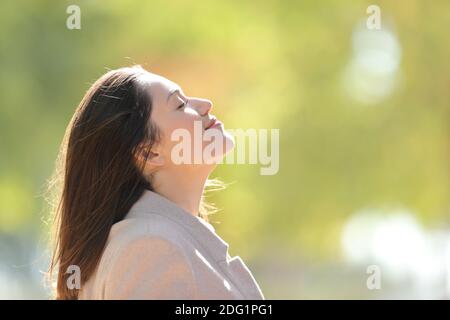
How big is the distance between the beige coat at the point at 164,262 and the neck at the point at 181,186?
4 centimetres

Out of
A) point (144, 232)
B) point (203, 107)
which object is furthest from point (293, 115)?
point (144, 232)

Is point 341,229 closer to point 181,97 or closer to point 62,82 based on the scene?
point 62,82

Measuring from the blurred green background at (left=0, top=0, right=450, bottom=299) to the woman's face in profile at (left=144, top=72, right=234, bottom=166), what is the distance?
3.73 m

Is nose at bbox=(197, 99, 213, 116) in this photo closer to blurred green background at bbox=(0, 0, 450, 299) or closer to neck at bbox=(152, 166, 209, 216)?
neck at bbox=(152, 166, 209, 216)

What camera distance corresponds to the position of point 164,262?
1198mm

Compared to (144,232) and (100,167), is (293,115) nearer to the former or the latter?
(100,167)

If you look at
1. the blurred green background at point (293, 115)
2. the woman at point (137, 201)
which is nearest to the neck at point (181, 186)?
the woman at point (137, 201)

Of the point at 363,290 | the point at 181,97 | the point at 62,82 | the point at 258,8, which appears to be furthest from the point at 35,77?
the point at 181,97

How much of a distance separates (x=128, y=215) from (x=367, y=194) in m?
4.35

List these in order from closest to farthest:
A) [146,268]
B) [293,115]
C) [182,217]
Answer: [146,268] < [182,217] < [293,115]

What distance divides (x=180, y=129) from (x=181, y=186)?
0.10 metres

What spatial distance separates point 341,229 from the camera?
5.72m

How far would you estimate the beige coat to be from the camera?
46.5 inches
